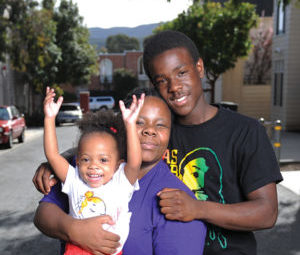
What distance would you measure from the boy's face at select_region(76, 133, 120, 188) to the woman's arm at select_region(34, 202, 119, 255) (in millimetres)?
209

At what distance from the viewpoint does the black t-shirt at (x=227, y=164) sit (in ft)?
6.56

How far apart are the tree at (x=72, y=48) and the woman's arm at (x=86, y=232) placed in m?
30.3

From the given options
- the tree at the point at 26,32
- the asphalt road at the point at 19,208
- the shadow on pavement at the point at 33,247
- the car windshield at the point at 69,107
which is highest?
the tree at the point at 26,32

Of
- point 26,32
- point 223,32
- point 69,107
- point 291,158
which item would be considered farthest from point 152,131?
point 69,107

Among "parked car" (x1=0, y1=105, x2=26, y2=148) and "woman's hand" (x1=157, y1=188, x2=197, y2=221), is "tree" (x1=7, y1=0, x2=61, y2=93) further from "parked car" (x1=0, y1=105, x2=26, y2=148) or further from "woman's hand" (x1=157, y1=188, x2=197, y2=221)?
"woman's hand" (x1=157, y1=188, x2=197, y2=221)

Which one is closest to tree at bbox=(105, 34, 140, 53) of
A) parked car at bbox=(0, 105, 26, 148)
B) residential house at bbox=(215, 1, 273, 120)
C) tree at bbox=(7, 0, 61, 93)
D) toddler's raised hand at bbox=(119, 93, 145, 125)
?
residential house at bbox=(215, 1, 273, 120)

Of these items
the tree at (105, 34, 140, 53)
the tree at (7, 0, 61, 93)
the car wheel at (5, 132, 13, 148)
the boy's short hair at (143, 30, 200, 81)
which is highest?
the tree at (105, 34, 140, 53)

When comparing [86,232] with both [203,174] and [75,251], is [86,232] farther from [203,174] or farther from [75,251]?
[203,174]

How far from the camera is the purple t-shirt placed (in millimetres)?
1708

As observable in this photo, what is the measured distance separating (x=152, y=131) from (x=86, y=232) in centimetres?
55

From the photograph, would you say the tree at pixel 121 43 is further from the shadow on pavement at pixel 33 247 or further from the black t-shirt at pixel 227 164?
the black t-shirt at pixel 227 164

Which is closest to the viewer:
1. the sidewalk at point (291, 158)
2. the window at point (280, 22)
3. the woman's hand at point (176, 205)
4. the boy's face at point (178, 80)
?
the woman's hand at point (176, 205)

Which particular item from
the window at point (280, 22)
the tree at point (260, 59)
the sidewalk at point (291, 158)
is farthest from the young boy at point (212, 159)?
the tree at point (260, 59)

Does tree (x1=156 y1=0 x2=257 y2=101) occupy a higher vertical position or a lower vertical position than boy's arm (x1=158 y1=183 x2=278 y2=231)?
higher
